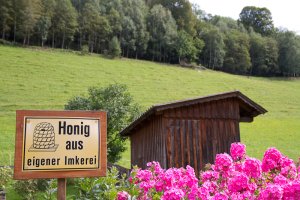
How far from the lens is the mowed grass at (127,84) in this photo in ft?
117

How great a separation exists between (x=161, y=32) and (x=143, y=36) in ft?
20.2

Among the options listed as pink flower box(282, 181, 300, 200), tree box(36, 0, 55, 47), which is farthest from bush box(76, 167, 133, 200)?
tree box(36, 0, 55, 47)

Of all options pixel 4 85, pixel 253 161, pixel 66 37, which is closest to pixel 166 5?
pixel 66 37

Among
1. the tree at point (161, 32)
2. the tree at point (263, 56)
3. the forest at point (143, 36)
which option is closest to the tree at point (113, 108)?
the forest at point (143, 36)

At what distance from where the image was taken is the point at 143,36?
79812 millimetres

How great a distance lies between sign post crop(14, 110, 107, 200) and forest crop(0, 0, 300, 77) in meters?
60.2

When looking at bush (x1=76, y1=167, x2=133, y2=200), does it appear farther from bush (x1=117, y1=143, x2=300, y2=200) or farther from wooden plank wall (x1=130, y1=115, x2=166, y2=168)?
wooden plank wall (x1=130, y1=115, x2=166, y2=168)

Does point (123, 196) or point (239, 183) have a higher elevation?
point (239, 183)

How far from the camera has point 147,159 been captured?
1495 centimetres

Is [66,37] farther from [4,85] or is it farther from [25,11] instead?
[4,85]

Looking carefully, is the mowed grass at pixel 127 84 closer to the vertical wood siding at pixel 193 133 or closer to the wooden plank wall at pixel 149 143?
the wooden plank wall at pixel 149 143

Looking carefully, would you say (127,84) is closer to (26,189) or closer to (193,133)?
(26,189)

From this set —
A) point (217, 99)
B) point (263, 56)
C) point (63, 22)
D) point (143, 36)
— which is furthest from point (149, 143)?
point (263, 56)

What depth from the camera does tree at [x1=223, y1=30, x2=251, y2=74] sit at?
85812 millimetres
